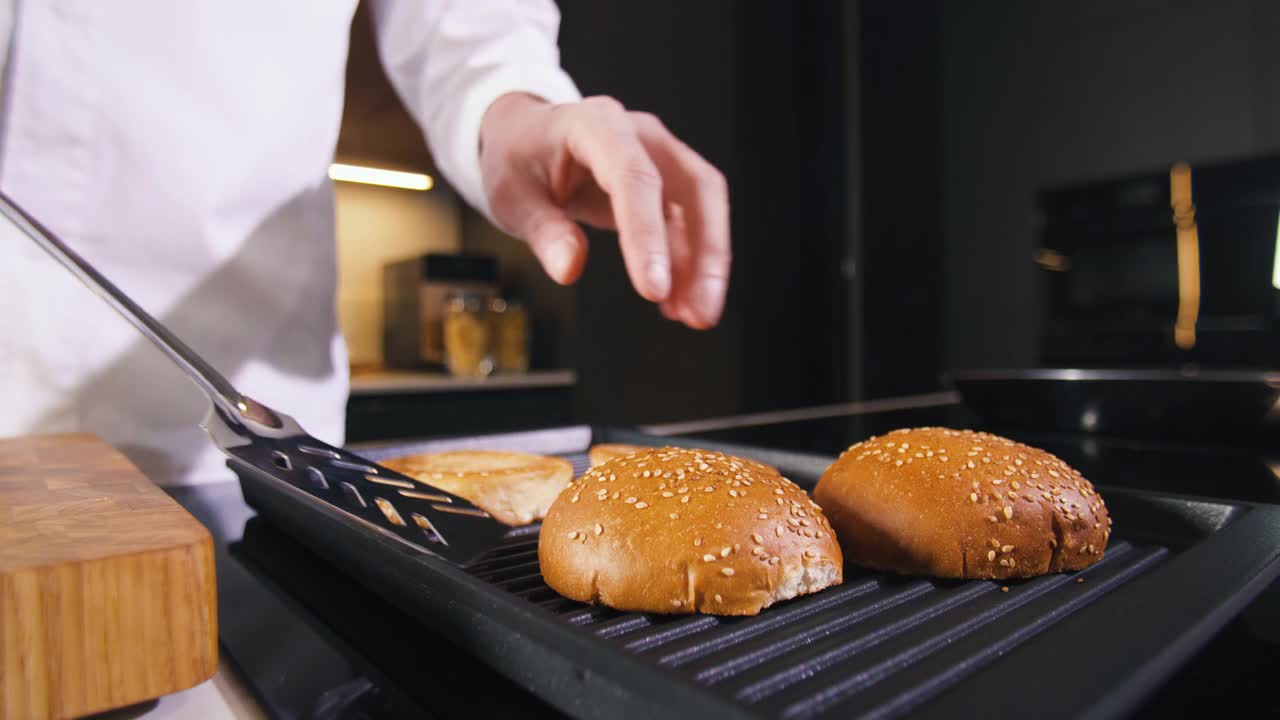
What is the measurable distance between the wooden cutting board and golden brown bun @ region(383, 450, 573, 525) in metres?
0.31

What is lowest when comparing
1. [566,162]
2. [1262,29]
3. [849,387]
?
[849,387]

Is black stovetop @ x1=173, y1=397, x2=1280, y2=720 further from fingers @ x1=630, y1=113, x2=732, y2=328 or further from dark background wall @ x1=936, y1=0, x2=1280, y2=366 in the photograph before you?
dark background wall @ x1=936, y1=0, x2=1280, y2=366

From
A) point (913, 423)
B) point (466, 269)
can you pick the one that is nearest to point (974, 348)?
point (466, 269)

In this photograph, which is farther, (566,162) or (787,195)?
(787,195)

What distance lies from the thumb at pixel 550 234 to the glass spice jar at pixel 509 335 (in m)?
1.85

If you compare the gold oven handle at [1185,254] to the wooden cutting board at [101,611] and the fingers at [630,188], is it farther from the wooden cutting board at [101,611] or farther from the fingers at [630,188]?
the wooden cutting board at [101,611]

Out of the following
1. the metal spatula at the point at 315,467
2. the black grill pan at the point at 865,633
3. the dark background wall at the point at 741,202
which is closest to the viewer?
the black grill pan at the point at 865,633

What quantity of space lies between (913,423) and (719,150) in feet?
7.32

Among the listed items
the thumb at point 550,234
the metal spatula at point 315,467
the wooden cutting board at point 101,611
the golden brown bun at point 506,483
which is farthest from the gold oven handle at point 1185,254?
the wooden cutting board at point 101,611

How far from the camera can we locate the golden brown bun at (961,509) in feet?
1.85

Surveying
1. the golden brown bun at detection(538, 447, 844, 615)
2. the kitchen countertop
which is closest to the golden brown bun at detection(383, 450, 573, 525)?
the golden brown bun at detection(538, 447, 844, 615)

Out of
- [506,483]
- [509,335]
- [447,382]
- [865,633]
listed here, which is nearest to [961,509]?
[865,633]

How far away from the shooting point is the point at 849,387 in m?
3.71

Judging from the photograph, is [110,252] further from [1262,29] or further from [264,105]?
[1262,29]
